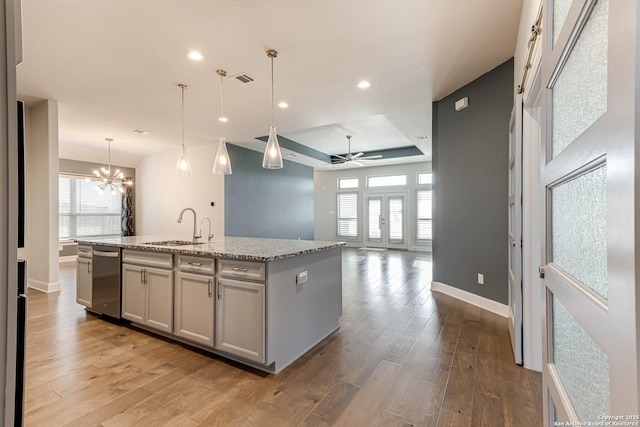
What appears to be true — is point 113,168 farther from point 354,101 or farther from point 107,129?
point 354,101

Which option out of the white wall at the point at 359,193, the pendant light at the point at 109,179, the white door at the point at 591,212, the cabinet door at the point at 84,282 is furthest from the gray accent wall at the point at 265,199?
the white door at the point at 591,212

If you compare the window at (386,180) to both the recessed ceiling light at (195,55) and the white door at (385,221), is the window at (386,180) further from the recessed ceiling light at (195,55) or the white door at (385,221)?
the recessed ceiling light at (195,55)

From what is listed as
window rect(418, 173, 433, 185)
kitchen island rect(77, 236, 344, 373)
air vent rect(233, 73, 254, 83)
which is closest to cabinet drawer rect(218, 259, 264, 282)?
kitchen island rect(77, 236, 344, 373)

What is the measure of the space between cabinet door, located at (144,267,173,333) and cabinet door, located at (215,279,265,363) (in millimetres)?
633

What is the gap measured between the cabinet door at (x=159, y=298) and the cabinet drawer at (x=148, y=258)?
56 millimetres

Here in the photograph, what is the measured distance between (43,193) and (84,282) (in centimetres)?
190

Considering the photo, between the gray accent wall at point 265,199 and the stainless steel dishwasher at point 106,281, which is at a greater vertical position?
Result: the gray accent wall at point 265,199

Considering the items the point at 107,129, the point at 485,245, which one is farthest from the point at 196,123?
the point at 485,245

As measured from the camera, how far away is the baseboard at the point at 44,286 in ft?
14.3

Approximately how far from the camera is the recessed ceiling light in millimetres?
2863

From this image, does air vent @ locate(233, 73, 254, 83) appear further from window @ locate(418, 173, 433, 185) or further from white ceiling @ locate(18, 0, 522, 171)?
window @ locate(418, 173, 433, 185)

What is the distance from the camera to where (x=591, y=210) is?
72cm

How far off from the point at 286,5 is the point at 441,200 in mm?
3101

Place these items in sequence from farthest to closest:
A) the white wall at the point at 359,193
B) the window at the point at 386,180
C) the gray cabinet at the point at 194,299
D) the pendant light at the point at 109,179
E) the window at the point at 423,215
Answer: the window at the point at 386,180
the white wall at the point at 359,193
the window at the point at 423,215
the pendant light at the point at 109,179
the gray cabinet at the point at 194,299
